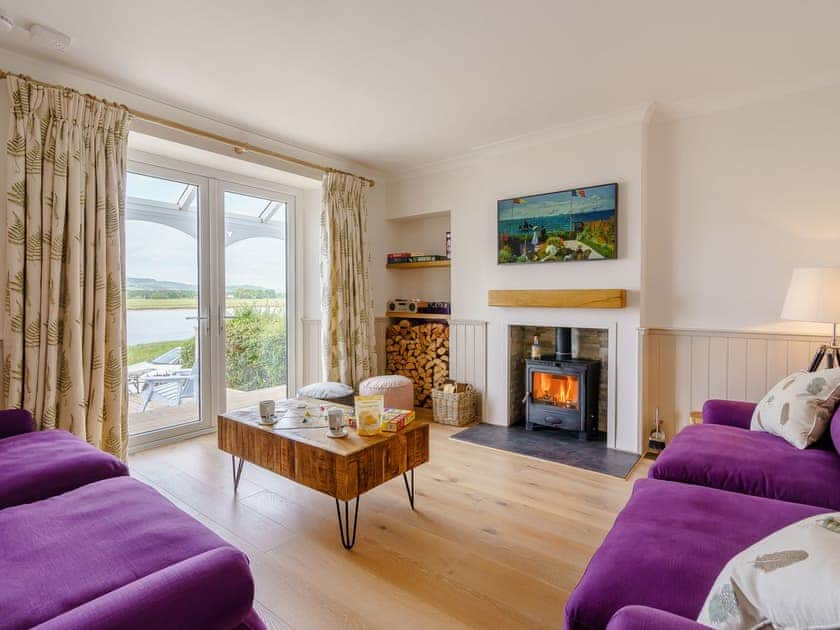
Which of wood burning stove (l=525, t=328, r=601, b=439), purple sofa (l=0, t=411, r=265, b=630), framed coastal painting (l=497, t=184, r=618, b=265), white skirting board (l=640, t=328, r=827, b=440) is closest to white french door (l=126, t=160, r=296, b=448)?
purple sofa (l=0, t=411, r=265, b=630)

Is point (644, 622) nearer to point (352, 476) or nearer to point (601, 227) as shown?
point (352, 476)

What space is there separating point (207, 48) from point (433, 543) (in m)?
2.67

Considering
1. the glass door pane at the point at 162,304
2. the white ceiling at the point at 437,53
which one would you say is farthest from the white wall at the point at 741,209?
the glass door pane at the point at 162,304

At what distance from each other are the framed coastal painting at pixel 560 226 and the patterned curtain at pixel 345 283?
53.6 inches

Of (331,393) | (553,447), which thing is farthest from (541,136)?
(331,393)

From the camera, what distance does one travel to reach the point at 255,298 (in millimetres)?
4043

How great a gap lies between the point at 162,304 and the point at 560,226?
119 inches

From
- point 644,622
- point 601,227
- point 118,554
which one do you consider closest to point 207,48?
point 118,554

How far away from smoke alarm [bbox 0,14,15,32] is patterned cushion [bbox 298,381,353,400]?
273 centimetres

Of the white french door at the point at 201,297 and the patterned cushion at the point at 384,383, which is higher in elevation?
the white french door at the point at 201,297

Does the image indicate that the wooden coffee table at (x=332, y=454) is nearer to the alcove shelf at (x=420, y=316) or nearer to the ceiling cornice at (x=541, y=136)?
the alcove shelf at (x=420, y=316)

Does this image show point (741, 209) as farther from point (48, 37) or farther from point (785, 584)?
point (48, 37)

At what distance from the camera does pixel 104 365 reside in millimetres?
2697

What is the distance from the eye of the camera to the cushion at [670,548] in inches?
40.0
